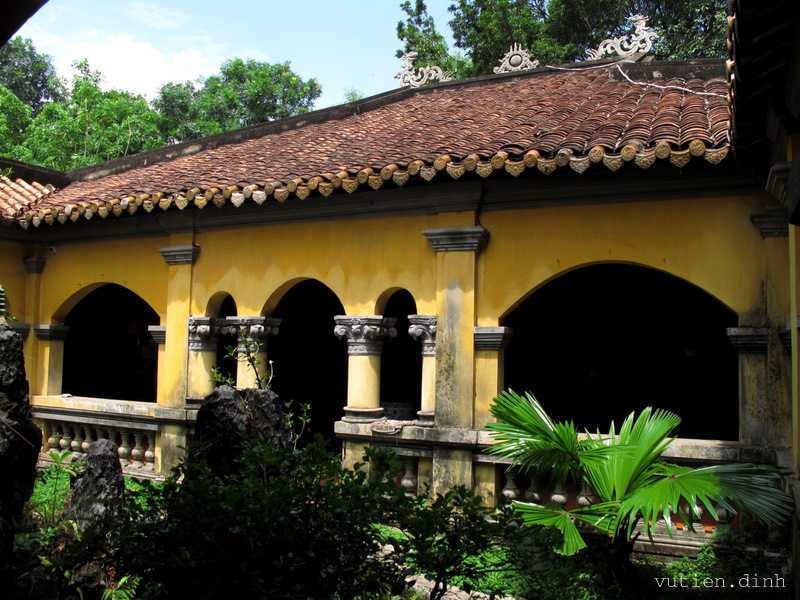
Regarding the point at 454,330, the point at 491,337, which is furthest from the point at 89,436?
the point at 491,337

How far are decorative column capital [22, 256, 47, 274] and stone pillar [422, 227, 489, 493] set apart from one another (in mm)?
5863

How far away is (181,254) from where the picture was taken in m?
8.28

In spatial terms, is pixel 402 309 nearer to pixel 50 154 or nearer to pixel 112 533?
pixel 112 533

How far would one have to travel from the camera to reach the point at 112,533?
3082 mm

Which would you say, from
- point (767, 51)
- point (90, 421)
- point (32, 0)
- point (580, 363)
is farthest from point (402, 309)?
point (32, 0)

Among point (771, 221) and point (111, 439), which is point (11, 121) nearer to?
point (111, 439)

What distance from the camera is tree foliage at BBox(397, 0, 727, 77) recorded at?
1806cm

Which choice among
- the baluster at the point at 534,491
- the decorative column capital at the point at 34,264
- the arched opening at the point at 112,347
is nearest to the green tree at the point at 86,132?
the arched opening at the point at 112,347

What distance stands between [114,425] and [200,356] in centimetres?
146

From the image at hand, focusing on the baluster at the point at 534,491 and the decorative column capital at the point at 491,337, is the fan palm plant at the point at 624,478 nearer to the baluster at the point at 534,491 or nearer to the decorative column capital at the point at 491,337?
the baluster at the point at 534,491

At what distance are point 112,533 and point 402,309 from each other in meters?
7.13

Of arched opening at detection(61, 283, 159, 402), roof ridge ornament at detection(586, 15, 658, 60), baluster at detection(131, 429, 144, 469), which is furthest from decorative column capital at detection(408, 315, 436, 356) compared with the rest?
arched opening at detection(61, 283, 159, 402)

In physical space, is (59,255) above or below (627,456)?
above

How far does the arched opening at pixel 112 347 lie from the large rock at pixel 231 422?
709cm
